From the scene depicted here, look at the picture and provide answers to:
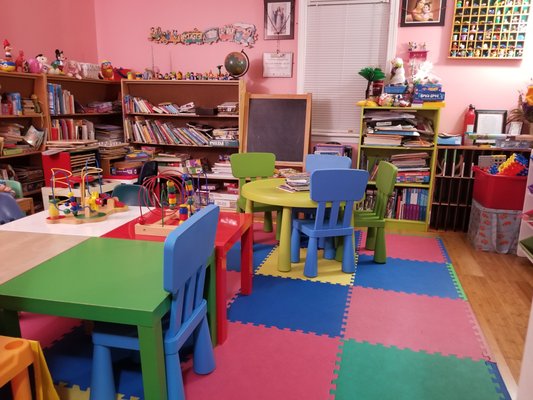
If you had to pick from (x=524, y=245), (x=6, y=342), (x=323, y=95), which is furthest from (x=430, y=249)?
(x=6, y=342)

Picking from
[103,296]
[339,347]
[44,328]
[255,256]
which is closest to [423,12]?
[255,256]

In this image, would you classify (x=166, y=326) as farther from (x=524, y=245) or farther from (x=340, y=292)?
(x=524, y=245)

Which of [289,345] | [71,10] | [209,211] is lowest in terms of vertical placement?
[289,345]

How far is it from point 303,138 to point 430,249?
5.38 feet

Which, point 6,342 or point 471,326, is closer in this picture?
point 6,342

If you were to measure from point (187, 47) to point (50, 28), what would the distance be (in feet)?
4.47

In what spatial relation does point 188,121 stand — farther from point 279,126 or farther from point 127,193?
point 127,193

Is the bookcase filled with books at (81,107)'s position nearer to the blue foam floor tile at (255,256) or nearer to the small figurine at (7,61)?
the small figurine at (7,61)

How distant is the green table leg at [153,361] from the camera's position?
1.39 meters

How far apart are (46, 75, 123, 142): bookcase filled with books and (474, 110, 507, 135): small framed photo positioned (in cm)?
376

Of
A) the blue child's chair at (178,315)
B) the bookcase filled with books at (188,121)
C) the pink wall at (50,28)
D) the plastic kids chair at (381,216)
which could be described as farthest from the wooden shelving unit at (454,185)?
the pink wall at (50,28)

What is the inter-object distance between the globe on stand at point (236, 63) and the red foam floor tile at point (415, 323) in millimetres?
2554

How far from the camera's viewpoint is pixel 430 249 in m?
3.69

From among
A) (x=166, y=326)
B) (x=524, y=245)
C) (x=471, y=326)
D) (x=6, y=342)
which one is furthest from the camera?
(x=524, y=245)
